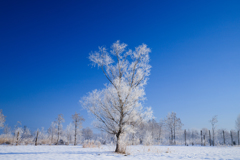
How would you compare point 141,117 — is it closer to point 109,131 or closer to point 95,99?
point 109,131

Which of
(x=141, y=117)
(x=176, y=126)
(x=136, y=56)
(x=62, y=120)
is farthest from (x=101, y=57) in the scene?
(x=176, y=126)

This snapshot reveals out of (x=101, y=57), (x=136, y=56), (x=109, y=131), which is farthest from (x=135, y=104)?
(x=101, y=57)

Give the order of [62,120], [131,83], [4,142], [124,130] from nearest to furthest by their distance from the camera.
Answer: [124,130] < [131,83] < [4,142] < [62,120]

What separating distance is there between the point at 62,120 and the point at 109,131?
21.4 m

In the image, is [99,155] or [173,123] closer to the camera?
[99,155]

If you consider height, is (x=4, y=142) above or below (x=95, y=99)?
below

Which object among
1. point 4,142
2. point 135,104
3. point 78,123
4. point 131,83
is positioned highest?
point 131,83

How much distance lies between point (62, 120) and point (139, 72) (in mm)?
23515

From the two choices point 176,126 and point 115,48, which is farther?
point 176,126

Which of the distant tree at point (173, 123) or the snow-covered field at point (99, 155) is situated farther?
the distant tree at point (173, 123)

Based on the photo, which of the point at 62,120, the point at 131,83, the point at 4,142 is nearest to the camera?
the point at 131,83

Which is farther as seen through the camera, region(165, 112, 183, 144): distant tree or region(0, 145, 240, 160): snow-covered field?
region(165, 112, 183, 144): distant tree

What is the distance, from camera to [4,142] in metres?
23.4

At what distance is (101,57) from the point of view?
13008mm
